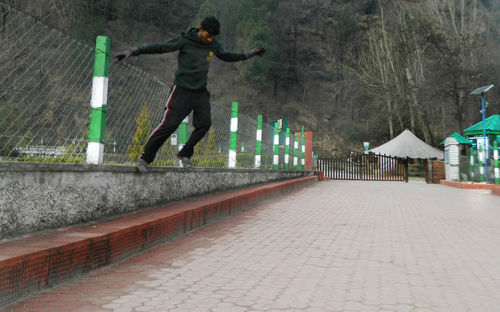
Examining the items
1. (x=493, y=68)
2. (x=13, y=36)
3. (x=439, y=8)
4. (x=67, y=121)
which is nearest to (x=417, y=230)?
(x=67, y=121)

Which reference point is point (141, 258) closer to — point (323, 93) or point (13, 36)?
point (13, 36)

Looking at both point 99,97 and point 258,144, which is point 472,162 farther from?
point 99,97

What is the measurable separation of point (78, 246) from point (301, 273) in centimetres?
169

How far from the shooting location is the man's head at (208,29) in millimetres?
4934

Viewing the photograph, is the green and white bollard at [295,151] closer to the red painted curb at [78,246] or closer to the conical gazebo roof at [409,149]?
the red painted curb at [78,246]

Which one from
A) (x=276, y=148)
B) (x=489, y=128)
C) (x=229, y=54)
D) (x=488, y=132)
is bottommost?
(x=276, y=148)

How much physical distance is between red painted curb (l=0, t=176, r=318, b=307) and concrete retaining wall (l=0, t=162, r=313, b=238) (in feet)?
0.39

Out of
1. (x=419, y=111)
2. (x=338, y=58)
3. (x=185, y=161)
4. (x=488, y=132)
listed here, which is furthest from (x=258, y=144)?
(x=338, y=58)

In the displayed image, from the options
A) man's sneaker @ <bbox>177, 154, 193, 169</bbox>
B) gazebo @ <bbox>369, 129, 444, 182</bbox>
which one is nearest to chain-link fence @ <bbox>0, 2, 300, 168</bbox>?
man's sneaker @ <bbox>177, 154, 193, 169</bbox>

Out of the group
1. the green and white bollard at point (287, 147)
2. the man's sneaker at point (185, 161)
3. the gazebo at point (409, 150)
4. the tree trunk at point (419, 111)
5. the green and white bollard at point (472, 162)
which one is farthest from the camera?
the tree trunk at point (419, 111)

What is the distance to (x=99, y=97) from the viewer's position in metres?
4.41

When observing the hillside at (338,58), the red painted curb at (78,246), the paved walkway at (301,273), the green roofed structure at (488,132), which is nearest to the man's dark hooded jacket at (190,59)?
the red painted curb at (78,246)

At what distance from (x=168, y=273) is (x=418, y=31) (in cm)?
3403

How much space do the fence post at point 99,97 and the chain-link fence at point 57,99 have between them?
0.06 meters
